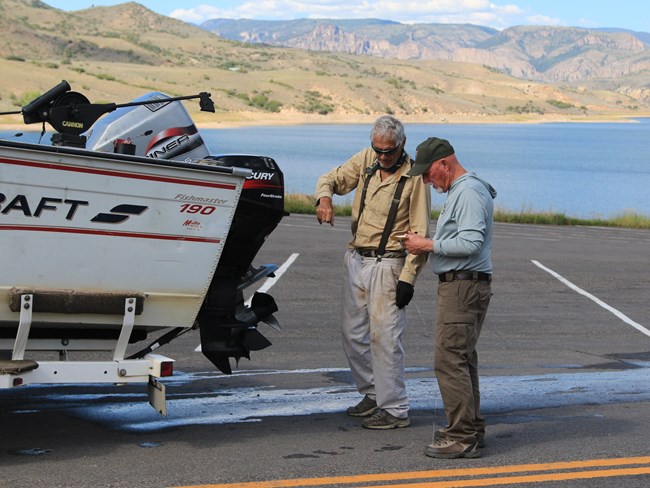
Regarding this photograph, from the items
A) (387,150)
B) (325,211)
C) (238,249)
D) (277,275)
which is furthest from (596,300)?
(238,249)

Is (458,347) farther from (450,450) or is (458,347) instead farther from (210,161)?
(210,161)

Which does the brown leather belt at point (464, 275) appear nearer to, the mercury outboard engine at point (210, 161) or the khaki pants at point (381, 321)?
the khaki pants at point (381, 321)

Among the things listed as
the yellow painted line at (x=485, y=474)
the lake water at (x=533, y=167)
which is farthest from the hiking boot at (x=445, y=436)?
the lake water at (x=533, y=167)

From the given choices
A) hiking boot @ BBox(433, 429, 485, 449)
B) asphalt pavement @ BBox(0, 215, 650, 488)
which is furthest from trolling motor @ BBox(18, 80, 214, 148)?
hiking boot @ BBox(433, 429, 485, 449)

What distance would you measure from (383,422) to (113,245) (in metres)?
2.24

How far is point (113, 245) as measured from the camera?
21.4ft

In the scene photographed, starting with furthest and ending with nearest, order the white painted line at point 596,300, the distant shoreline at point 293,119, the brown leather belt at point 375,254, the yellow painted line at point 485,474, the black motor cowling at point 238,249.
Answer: the distant shoreline at point 293,119
the white painted line at point 596,300
the brown leather belt at point 375,254
the black motor cowling at point 238,249
the yellow painted line at point 485,474

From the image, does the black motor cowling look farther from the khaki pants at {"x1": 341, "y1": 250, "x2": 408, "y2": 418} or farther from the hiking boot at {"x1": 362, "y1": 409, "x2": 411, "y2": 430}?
the hiking boot at {"x1": 362, "y1": 409, "x2": 411, "y2": 430}

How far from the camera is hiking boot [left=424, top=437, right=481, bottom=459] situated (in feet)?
22.2

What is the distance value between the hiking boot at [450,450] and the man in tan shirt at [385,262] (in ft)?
2.32

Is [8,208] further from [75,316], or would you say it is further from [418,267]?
[418,267]

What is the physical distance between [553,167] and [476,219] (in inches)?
2980

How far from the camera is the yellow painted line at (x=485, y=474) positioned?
616 cm

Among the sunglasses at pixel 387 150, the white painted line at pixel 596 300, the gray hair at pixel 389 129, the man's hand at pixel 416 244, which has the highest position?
the gray hair at pixel 389 129
